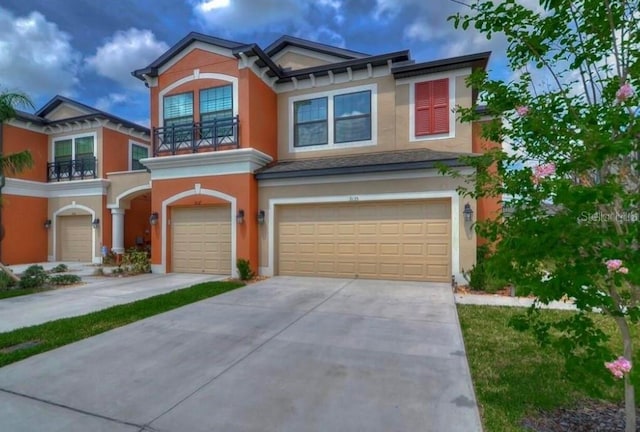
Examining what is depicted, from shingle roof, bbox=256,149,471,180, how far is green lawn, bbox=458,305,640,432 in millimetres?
4782

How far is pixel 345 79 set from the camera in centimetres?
1111

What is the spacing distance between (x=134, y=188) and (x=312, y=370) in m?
13.7

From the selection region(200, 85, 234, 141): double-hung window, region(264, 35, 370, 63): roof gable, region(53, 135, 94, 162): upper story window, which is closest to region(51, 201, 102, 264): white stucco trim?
region(53, 135, 94, 162): upper story window

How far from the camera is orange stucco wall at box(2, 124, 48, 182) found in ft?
47.9

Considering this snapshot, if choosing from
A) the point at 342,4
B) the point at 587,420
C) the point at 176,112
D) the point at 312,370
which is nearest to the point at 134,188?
the point at 176,112

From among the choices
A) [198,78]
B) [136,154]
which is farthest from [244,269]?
[136,154]

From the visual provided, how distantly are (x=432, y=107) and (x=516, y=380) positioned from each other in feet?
28.3

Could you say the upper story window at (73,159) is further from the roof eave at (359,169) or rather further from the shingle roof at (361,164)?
the roof eave at (359,169)

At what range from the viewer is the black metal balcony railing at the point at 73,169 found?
15.2 metres

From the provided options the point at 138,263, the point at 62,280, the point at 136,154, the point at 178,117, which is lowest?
the point at 62,280

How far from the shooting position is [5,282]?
8.72 meters

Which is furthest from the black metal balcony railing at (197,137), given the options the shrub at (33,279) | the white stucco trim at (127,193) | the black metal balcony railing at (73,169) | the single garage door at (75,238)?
the single garage door at (75,238)

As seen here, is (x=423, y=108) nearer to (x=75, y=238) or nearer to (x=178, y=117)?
(x=178, y=117)

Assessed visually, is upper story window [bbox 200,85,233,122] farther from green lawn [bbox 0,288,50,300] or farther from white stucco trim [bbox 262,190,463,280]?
green lawn [bbox 0,288,50,300]
